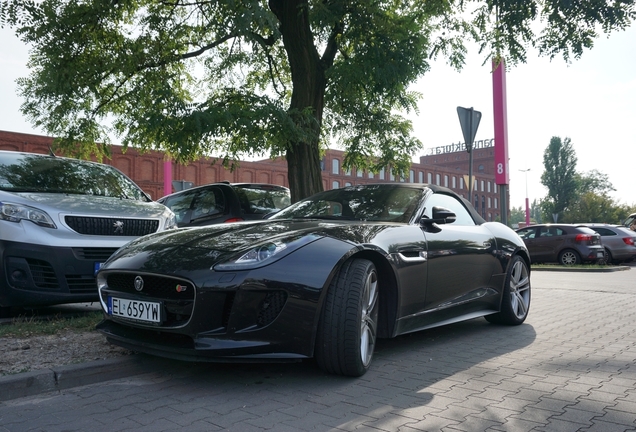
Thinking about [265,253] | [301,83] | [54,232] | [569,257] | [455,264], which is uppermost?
[301,83]

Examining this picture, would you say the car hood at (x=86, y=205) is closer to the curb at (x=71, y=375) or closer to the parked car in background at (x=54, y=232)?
the parked car in background at (x=54, y=232)

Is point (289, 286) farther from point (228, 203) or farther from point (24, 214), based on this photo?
point (228, 203)

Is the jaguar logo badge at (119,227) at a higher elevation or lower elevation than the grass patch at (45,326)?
higher

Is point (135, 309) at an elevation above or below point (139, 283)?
below

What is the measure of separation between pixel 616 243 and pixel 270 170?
190ft

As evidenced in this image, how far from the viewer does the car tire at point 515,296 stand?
20.6 feet

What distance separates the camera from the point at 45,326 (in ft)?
17.2

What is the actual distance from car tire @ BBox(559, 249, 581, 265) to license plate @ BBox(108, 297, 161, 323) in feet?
58.4

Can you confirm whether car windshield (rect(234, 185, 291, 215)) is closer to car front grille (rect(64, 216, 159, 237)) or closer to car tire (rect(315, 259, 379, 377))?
car front grille (rect(64, 216, 159, 237))

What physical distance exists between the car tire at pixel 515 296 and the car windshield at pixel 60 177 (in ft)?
14.3

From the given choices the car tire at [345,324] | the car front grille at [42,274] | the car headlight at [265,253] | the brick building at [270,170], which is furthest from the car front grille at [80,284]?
the brick building at [270,170]

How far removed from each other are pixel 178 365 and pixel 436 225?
237 cm

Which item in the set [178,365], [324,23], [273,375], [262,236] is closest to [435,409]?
[273,375]

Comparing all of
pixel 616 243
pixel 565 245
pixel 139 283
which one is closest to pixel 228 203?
pixel 139 283
